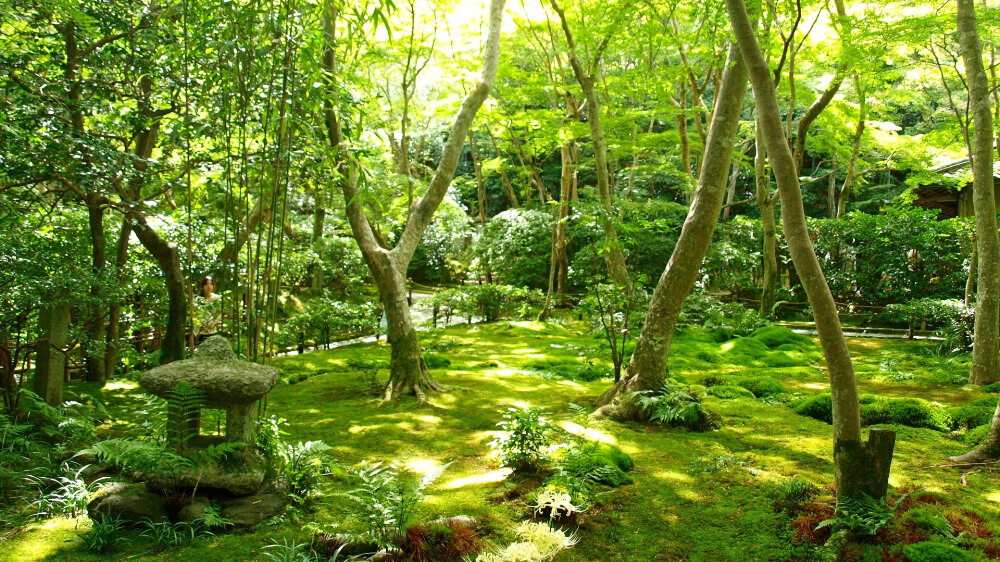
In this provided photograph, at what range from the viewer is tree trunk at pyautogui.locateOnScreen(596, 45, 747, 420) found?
15.5 ft

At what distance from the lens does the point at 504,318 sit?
13.7m

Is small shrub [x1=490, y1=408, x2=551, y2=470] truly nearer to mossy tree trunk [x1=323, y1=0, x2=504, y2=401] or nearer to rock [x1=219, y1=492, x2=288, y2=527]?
rock [x1=219, y1=492, x2=288, y2=527]

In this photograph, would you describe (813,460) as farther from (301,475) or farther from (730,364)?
(730,364)

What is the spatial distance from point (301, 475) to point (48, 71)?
4.86 metres

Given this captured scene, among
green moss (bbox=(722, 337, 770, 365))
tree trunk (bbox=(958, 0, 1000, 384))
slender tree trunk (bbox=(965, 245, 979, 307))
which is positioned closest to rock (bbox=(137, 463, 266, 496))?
green moss (bbox=(722, 337, 770, 365))

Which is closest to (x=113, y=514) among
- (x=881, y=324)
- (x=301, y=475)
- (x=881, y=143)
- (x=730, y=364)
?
(x=301, y=475)

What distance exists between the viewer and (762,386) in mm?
6207

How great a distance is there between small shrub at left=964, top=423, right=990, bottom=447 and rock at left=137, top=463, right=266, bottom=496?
16.1 ft

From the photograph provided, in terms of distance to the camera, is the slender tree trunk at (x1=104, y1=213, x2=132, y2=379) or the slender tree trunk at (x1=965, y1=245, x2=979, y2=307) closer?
the slender tree trunk at (x1=104, y1=213, x2=132, y2=379)

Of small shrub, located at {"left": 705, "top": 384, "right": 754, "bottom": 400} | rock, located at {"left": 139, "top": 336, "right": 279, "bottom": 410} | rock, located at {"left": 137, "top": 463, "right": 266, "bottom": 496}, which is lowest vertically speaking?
rock, located at {"left": 137, "top": 463, "right": 266, "bottom": 496}

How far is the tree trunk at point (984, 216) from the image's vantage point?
5734 millimetres

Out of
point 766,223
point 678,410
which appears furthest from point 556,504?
point 766,223

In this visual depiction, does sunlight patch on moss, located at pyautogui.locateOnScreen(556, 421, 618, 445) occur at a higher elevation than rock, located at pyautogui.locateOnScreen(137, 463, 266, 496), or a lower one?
lower

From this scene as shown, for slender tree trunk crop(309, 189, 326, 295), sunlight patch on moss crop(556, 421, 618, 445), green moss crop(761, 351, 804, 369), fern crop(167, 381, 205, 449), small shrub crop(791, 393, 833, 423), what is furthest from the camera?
slender tree trunk crop(309, 189, 326, 295)
